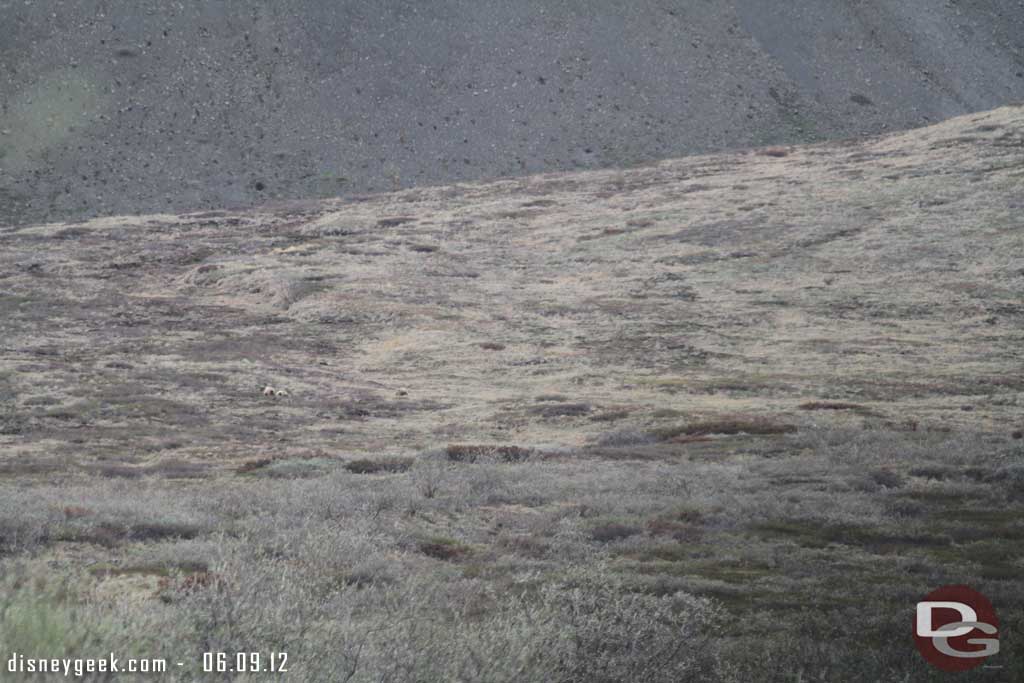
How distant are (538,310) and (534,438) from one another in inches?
943

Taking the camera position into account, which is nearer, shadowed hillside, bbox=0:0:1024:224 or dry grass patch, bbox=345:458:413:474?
dry grass patch, bbox=345:458:413:474

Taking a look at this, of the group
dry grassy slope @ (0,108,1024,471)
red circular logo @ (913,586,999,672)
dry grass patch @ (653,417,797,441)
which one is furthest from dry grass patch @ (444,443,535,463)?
red circular logo @ (913,586,999,672)

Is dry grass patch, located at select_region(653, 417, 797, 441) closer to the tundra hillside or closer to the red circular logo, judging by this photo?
the tundra hillside

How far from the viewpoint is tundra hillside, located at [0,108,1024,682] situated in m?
7.05

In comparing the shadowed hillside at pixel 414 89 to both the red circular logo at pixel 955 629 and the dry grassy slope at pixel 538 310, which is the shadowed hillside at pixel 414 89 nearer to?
the dry grassy slope at pixel 538 310

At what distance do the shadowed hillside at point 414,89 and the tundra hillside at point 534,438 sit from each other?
80.4 ft

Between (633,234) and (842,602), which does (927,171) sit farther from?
(842,602)

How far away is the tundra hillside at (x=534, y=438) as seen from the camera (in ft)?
23.1

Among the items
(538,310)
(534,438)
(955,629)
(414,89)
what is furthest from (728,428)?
(414,89)

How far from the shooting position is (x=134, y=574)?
850 centimetres

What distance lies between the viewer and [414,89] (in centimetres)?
10050

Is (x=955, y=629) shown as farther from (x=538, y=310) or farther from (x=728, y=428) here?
(x=538, y=310)

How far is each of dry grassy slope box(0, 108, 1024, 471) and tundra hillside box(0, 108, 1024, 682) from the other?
0.82 ft

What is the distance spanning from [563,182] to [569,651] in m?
79.6
